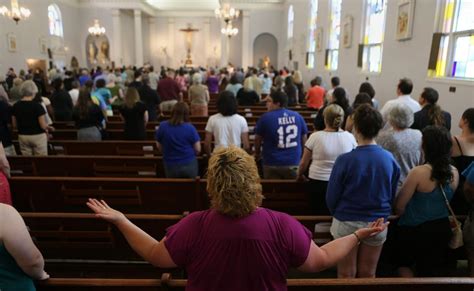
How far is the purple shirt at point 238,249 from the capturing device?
1.40 metres

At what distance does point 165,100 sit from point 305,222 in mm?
6460

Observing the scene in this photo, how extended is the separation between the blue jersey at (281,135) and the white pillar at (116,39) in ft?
70.6

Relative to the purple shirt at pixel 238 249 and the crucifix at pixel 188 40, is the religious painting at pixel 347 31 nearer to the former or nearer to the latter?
the purple shirt at pixel 238 249

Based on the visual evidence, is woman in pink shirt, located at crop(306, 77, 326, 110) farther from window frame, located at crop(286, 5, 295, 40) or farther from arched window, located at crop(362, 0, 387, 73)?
window frame, located at crop(286, 5, 295, 40)

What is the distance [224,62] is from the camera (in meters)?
24.9

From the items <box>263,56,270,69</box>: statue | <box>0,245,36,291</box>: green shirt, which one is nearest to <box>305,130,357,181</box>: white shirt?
<box>0,245,36,291</box>: green shirt

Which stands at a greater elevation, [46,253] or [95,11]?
[95,11]

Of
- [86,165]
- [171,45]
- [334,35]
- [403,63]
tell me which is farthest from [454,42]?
[171,45]

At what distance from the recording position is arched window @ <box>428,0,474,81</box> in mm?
5969

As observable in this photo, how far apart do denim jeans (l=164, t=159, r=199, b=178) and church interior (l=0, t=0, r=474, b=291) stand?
16 millimetres

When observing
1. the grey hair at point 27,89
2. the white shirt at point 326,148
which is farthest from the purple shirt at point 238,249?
the grey hair at point 27,89

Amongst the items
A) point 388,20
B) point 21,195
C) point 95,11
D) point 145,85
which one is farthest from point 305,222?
point 95,11

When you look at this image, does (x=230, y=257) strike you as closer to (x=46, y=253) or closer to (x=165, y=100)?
(x=46, y=253)

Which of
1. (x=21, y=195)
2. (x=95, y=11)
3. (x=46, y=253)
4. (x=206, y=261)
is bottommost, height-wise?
(x=46, y=253)
